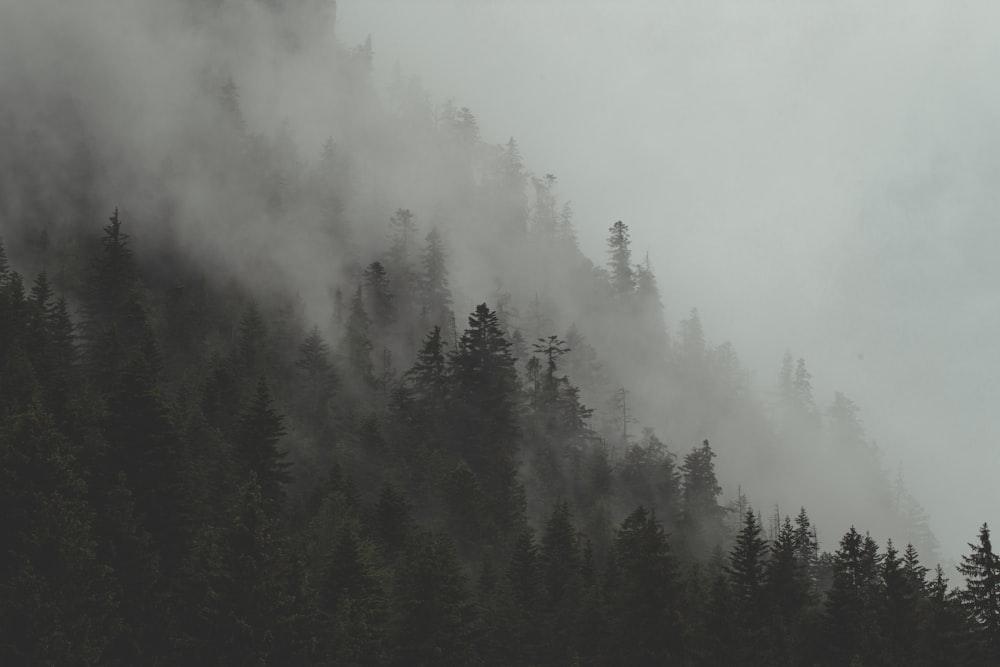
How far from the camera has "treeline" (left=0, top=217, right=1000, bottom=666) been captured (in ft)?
112

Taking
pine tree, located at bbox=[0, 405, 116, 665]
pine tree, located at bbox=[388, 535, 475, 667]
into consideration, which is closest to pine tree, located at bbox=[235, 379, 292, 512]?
pine tree, located at bbox=[388, 535, 475, 667]

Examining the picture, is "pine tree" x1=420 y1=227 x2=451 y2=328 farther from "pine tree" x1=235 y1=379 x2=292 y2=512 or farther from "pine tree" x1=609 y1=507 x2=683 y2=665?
"pine tree" x1=609 y1=507 x2=683 y2=665

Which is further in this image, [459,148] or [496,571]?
[459,148]

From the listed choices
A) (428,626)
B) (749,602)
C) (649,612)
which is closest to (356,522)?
(428,626)

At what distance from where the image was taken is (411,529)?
67.8m

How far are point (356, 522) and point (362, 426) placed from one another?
85.3 feet

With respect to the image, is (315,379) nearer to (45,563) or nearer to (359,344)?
(359,344)

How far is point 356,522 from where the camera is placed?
58.8 metres

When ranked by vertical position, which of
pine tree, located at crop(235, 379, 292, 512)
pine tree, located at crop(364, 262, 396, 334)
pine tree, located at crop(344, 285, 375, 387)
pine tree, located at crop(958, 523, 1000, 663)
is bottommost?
pine tree, located at crop(958, 523, 1000, 663)

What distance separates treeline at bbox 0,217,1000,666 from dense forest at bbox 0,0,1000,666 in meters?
0.19

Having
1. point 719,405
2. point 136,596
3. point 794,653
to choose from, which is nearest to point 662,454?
point 719,405

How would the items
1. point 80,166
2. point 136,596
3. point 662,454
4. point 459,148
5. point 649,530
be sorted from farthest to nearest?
point 459,148
point 80,166
point 662,454
point 649,530
point 136,596

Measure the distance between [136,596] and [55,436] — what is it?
821 centimetres

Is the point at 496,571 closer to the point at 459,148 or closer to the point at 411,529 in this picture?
the point at 411,529
